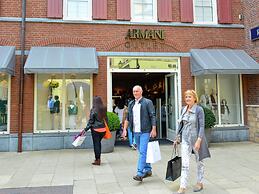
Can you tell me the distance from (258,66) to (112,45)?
549 cm

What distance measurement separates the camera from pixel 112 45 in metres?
10.4

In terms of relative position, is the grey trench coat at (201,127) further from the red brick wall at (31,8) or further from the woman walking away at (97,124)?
the red brick wall at (31,8)

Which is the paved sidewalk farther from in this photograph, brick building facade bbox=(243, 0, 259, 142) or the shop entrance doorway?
the shop entrance doorway

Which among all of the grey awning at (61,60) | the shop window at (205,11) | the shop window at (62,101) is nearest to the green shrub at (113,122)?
the shop window at (62,101)

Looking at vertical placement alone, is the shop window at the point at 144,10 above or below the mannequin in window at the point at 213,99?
above

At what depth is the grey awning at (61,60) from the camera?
354 inches

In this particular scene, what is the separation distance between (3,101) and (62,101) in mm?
2008

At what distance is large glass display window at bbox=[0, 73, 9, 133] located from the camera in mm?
9672

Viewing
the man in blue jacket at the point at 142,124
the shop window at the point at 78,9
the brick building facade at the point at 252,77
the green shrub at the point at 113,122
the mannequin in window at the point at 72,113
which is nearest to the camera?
the man in blue jacket at the point at 142,124

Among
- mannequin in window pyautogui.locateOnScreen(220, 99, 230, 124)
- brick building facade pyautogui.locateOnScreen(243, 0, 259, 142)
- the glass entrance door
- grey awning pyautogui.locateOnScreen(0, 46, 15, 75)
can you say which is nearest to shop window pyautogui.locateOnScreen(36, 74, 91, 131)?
grey awning pyautogui.locateOnScreen(0, 46, 15, 75)

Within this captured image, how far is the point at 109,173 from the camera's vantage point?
6527 millimetres

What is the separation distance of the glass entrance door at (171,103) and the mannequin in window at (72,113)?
12.9ft

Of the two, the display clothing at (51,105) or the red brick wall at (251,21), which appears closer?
the display clothing at (51,105)

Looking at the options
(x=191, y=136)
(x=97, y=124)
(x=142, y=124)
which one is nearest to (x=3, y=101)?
(x=97, y=124)
